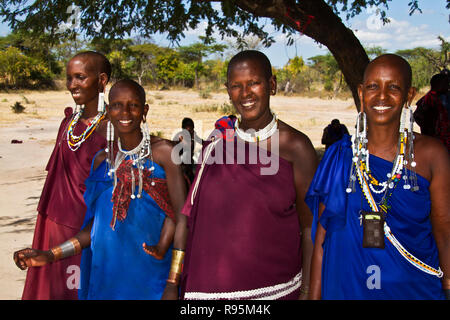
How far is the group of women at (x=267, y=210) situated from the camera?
1.86 metres

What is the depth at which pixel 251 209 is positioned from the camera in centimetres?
198

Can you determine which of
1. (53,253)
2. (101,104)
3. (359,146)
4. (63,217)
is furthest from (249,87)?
(63,217)

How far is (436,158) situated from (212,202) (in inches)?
37.3

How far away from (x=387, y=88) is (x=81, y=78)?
71.6 inches

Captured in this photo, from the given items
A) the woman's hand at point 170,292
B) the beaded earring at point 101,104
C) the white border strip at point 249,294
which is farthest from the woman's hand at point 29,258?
the beaded earring at point 101,104

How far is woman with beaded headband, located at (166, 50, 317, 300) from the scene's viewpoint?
1975mm

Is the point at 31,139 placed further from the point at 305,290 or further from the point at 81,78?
the point at 305,290

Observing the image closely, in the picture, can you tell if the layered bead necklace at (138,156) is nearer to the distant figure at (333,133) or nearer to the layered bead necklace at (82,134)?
the layered bead necklace at (82,134)

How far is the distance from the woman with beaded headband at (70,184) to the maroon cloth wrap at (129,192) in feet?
1.86

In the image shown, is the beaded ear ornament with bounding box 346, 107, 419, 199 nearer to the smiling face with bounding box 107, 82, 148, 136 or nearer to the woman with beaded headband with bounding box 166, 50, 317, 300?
the woman with beaded headband with bounding box 166, 50, 317, 300

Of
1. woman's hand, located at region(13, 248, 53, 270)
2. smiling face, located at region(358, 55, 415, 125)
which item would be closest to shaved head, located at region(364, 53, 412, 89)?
smiling face, located at region(358, 55, 415, 125)

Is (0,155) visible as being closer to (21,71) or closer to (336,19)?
(336,19)

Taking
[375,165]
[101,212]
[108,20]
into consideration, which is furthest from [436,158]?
[108,20]

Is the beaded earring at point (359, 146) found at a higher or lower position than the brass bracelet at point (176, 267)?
higher
